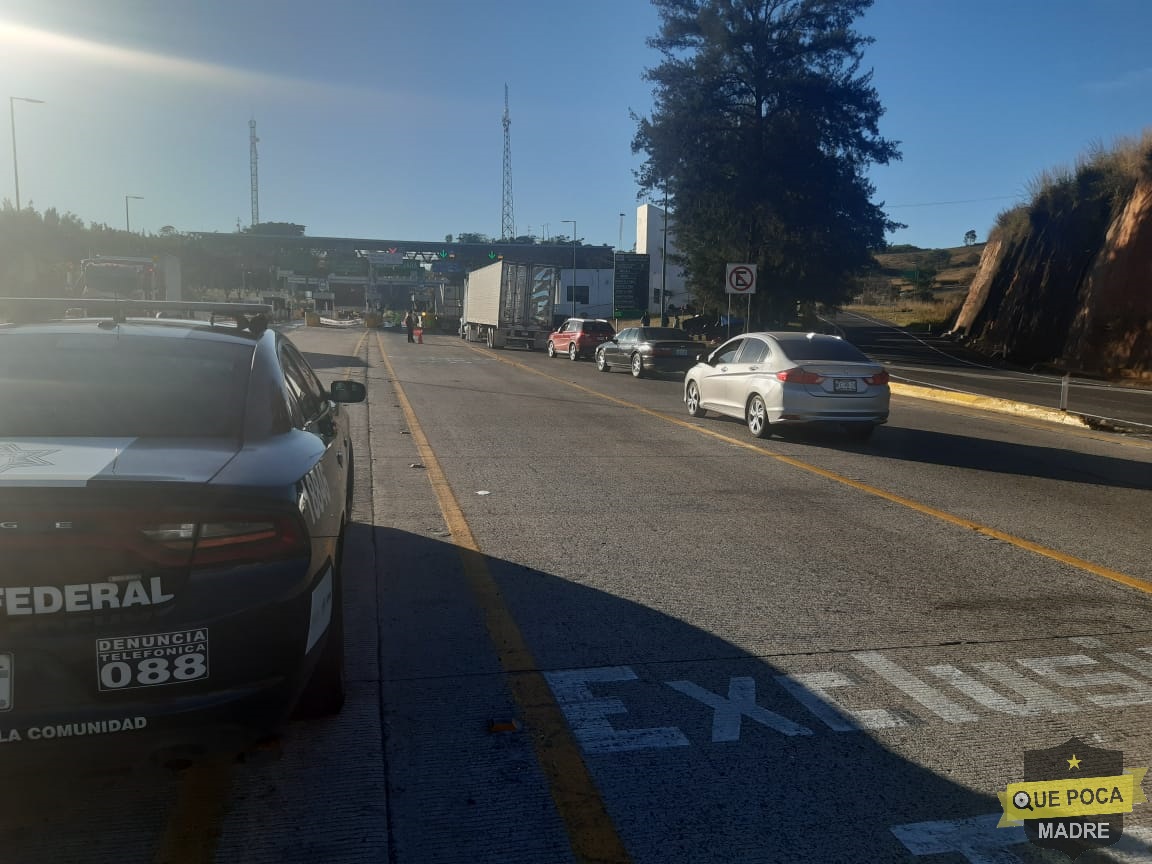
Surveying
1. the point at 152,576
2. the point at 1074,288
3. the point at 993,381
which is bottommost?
the point at 993,381

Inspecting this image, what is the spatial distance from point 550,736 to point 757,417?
10.1 meters

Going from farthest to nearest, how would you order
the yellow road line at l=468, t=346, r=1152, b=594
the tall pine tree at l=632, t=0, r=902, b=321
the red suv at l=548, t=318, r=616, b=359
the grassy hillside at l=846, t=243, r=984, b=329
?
1. the grassy hillside at l=846, t=243, r=984, b=329
2. the tall pine tree at l=632, t=0, r=902, b=321
3. the red suv at l=548, t=318, r=616, b=359
4. the yellow road line at l=468, t=346, r=1152, b=594

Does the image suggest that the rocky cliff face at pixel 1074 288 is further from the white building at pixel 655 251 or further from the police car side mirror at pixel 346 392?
the white building at pixel 655 251

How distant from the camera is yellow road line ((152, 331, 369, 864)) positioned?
311 cm

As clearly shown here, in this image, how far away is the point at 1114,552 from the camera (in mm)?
7203

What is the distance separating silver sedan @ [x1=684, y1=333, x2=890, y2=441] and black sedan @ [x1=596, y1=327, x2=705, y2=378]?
39.5 feet

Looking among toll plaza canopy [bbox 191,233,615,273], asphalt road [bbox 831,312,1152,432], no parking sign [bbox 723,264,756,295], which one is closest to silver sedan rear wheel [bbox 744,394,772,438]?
asphalt road [bbox 831,312,1152,432]

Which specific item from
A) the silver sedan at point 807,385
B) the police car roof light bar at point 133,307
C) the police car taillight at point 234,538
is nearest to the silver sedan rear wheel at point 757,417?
the silver sedan at point 807,385

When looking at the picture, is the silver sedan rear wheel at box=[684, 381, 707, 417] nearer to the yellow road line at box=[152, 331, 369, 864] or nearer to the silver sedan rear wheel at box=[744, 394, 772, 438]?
the silver sedan rear wheel at box=[744, 394, 772, 438]

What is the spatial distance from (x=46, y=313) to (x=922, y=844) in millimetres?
4820

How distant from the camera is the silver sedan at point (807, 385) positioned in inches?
504

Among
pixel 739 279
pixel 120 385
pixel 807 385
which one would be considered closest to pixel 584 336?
pixel 739 279

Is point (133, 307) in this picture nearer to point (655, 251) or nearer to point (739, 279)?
point (739, 279)

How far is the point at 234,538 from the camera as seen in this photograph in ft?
10.5
